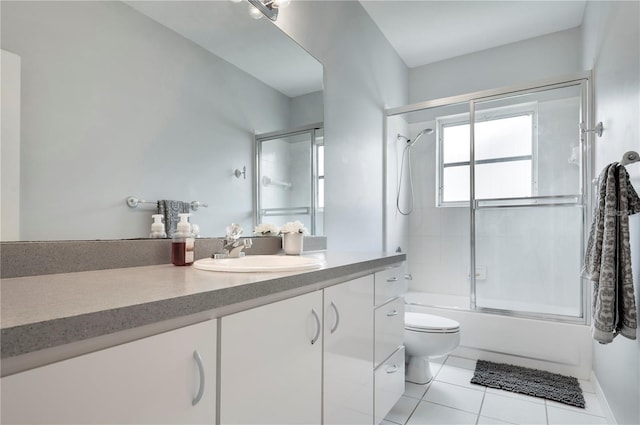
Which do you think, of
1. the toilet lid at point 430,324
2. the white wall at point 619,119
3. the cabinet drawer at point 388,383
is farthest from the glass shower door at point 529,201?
the cabinet drawer at point 388,383

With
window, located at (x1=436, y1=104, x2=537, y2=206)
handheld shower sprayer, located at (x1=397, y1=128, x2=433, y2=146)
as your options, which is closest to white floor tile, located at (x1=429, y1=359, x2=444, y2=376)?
window, located at (x1=436, y1=104, x2=537, y2=206)

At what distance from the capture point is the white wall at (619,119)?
1321mm

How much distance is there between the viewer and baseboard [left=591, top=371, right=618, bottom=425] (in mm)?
1667

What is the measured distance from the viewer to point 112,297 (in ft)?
1.98

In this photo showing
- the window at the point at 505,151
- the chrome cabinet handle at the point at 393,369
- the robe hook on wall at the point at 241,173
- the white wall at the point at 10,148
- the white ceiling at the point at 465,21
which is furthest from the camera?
the window at the point at 505,151

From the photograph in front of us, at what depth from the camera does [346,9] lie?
2.49 metres

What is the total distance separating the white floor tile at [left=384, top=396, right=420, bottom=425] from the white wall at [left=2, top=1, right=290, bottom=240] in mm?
1344

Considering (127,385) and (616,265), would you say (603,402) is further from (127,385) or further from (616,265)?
(127,385)

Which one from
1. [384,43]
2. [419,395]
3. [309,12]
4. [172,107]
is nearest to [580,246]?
[419,395]

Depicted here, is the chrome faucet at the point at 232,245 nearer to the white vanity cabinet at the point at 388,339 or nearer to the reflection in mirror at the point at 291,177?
the reflection in mirror at the point at 291,177

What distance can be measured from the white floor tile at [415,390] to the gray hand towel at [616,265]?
108cm

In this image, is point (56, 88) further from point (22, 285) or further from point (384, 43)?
point (384, 43)

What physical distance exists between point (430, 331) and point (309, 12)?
210 cm

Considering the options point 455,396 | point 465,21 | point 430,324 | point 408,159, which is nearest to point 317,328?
point 430,324
